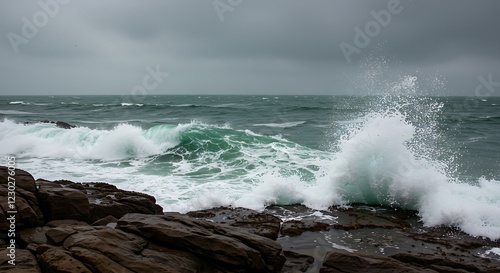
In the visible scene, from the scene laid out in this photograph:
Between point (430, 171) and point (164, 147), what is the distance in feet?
46.3

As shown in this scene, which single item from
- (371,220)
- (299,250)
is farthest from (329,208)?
(299,250)

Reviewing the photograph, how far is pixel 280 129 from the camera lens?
31.3m

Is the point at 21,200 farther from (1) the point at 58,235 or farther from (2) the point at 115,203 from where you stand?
(2) the point at 115,203

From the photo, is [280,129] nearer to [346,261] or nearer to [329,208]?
[329,208]

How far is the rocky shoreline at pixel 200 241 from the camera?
5.24 meters

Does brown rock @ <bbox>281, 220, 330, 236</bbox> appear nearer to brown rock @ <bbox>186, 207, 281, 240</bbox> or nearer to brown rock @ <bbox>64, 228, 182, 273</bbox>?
brown rock @ <bbox>186, 207, 281, 240</bbox>

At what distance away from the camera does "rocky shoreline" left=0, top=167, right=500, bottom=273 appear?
5.24m

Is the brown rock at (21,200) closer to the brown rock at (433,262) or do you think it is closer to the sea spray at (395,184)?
the brown rock at (433,262)

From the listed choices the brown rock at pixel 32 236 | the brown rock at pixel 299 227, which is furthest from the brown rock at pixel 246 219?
the brown rock at pixel 32 236

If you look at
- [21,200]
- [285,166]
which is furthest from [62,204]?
[285,166]

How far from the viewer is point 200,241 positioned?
236 inches

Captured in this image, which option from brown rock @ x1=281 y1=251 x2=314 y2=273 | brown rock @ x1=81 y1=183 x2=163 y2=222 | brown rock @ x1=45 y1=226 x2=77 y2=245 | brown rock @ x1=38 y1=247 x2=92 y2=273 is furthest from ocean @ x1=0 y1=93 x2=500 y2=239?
brown rock @ x1=38 y1=247 x2=92 y2=273

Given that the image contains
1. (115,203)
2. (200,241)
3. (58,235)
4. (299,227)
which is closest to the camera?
(58,235)

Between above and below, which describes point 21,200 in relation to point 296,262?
above
